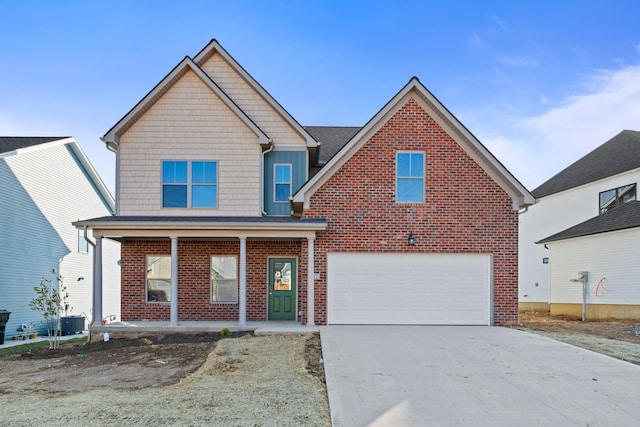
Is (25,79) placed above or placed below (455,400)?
above

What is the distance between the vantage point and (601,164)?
73.5ft

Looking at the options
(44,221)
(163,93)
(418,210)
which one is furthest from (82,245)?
(418,210)

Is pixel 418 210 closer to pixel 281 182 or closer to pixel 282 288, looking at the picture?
pixel 281 182

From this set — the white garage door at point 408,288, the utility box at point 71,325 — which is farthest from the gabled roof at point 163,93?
the utility box at point 71,325

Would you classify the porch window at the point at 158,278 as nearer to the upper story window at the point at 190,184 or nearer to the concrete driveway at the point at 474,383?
the upper story window at the point at 190,184

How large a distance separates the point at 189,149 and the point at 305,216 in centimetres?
426

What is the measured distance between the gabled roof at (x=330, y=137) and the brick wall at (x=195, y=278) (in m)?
4.01

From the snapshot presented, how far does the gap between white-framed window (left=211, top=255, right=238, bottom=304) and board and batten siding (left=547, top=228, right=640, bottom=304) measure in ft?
44.8

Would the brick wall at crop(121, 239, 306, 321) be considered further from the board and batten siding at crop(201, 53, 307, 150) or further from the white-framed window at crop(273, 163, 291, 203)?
the board and batten siding at crop(201, 53, 307, 150)

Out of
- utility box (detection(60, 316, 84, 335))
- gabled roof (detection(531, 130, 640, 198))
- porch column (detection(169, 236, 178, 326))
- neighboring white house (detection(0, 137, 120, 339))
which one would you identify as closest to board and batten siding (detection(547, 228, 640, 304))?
gabled roof (detection(531, 130, 640, 198))

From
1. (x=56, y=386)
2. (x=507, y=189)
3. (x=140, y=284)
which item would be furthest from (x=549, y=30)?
(x=56, y=386)

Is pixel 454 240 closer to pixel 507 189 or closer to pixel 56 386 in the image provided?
pixel 507 189

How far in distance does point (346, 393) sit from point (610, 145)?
22.6 metres

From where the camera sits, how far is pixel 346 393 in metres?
6.84
